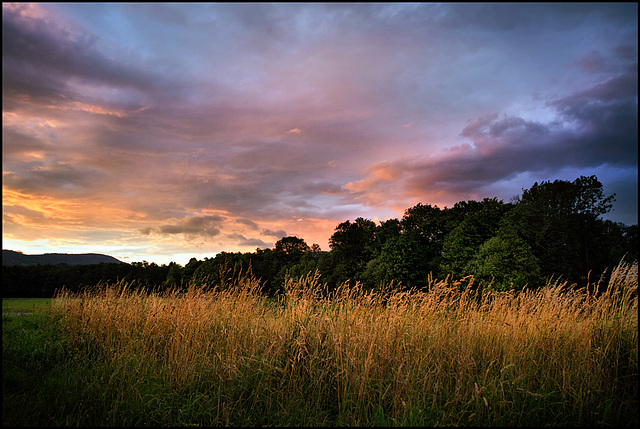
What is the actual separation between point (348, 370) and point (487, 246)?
25101mm

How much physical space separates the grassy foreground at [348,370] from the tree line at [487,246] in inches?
636

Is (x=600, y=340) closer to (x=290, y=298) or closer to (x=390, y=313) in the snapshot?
(x=390, y=313)

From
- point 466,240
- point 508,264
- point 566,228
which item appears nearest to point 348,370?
point 508,264

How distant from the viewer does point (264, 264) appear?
4569 centimetres

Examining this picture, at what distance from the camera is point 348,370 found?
4.47 metres

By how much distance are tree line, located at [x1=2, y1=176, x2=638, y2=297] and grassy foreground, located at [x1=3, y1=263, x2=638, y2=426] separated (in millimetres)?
16162

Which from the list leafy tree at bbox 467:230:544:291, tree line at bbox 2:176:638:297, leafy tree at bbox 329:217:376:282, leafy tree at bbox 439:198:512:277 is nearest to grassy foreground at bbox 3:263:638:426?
tree line at bbox 2:176:638:297

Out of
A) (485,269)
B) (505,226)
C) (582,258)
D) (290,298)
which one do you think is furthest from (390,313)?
(582,258)

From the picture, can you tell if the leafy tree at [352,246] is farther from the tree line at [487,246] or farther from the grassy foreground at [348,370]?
the grassy foreground at [348,370]

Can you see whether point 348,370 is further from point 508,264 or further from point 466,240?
point 466,240

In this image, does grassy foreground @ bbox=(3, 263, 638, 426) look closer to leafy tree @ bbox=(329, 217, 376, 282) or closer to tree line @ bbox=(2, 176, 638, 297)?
tree line @ bbox=(2, 176, 638, 297)

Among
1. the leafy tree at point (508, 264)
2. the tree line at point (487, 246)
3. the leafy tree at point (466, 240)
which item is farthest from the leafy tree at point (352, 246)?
the leafy tree at point (508, 264)

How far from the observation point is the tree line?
83.5 feet

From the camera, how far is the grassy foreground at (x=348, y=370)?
4.18 m
